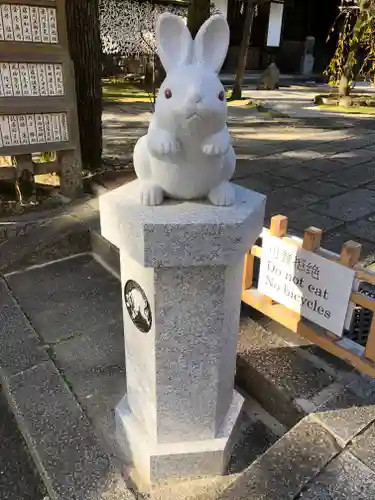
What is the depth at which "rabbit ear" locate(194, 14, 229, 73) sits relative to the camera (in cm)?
170

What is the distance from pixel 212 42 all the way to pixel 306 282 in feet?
4.88

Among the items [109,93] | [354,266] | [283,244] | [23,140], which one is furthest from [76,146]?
[109,93]

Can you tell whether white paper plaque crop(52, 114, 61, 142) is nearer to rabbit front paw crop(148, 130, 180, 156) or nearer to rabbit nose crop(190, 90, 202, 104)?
rabbit front paw crop(148, 130, 180, 156)

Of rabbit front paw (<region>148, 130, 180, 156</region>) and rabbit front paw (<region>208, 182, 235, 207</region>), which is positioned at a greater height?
rabbit front paw (<region>148, 130, 180, 156</region>)

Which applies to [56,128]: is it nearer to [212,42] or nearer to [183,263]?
[212,42]

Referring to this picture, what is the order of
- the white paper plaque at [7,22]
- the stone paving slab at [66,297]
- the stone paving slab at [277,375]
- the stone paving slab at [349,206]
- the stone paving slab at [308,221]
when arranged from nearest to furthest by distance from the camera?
the stone paving slab at [277,375]
the stone paving slab at [66,297]
the white paper plaque at [7,22]
the stone paving slab at [308,221]
the stone paving slab at [349,206]

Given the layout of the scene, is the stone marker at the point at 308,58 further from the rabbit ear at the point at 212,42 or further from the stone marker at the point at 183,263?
the stone marker at the point at 183,263

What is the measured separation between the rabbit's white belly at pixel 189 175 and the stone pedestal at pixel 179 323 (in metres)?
0.06

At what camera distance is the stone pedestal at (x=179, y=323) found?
1.68 metres

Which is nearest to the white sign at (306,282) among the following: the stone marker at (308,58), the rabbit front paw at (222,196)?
the rabbit front paw at (222,196)

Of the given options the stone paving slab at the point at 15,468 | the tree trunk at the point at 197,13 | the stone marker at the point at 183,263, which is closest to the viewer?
the stone marker at the point at 183,263

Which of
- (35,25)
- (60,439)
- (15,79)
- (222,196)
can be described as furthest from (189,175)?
(35,25)

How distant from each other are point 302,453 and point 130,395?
0.94 m

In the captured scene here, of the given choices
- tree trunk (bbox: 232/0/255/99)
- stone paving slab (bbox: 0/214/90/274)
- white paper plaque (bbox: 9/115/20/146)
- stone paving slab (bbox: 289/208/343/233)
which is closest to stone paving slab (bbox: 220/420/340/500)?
stone paving slab (bbox: 289/208/343/233)
